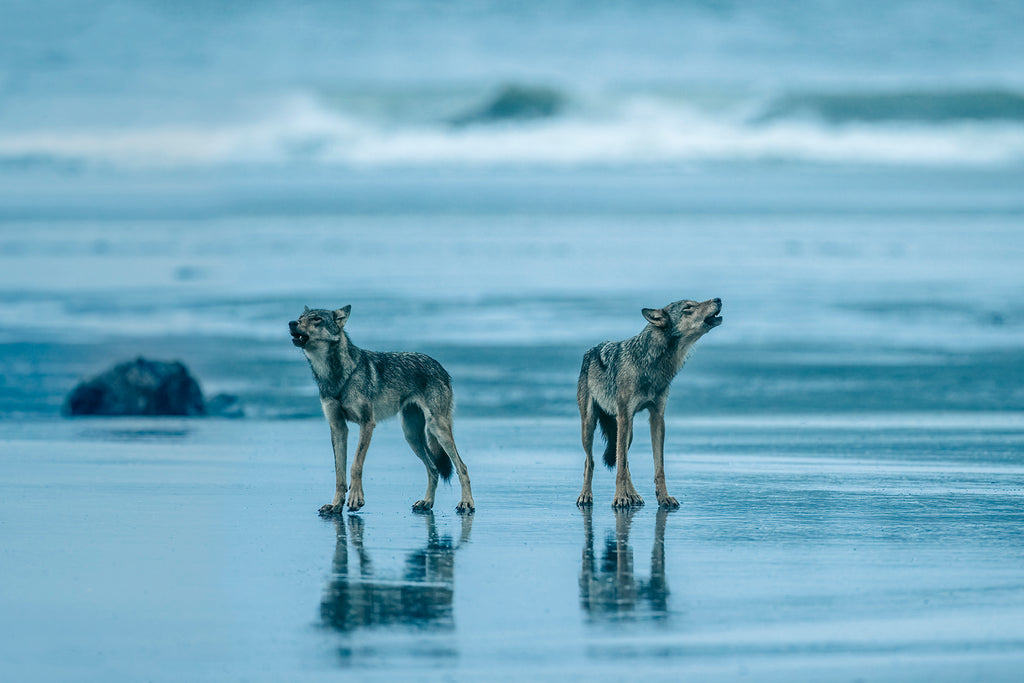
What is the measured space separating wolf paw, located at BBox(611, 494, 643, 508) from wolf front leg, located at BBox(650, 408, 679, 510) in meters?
0.19

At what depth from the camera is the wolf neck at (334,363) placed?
13.0 metres

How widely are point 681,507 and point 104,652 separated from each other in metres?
6.54

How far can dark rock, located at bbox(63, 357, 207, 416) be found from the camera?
82.7ft

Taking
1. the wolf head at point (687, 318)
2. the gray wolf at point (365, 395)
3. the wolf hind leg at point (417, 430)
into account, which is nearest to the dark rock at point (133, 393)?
the wolf hind leg at point (417, 430)

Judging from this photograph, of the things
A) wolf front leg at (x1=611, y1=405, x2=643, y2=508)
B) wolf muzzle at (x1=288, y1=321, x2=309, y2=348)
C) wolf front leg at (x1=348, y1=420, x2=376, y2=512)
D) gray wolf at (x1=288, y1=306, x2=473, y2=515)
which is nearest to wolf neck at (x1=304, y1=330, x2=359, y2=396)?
gray wolf at (x1=288, y1=306, x2=473, y2=515)

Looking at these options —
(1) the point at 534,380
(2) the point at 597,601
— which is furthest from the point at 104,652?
(1) the point at 534,380

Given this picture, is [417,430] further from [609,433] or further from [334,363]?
[609,433]

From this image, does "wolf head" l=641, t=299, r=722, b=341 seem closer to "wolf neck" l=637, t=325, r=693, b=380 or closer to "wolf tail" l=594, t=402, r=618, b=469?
"wolf neck" l=637, t=325, r=693, b=380

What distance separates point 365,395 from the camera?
513 inches

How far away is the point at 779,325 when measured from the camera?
3856cm

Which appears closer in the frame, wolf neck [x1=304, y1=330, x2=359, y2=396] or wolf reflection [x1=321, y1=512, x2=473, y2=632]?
wolf reflection [x1=321, y1=512, x2=473, y2=632]

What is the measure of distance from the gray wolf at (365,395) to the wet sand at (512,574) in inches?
14.8

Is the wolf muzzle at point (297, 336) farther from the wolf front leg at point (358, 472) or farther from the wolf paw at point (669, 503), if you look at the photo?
the wolf paw at point (669, 503)

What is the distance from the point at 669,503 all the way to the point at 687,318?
167cm
